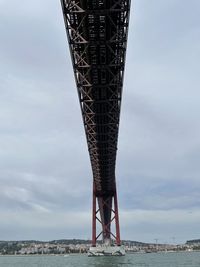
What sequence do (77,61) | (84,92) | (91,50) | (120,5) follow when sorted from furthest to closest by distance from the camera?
(84,92) < (77,61) < (91,50) < (120,5)

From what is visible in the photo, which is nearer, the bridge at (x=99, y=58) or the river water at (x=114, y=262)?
the bridge at (x=99, y=58)

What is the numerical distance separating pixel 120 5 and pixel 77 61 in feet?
19.4

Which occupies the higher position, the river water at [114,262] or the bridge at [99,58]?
the bridge at [99,58]

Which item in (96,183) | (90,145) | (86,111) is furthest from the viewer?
(96,183)

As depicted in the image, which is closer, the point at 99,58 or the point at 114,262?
the point at 99,58

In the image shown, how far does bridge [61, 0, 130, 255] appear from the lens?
1808cm

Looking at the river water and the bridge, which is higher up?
the bridge

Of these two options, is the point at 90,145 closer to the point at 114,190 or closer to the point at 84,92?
the point at 84,92

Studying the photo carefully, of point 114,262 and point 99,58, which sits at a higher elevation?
point 99,58

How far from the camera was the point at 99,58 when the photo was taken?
22953 mm

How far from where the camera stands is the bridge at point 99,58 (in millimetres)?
18078

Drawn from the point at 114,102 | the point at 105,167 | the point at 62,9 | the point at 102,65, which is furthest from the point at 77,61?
the point at 105,167

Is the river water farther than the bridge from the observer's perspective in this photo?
Yes

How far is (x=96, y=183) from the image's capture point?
223 ft
